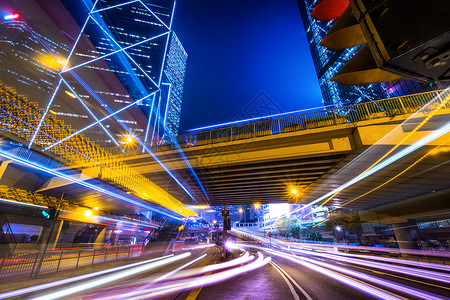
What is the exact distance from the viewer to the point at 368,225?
37281mm

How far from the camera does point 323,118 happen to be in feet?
42.0

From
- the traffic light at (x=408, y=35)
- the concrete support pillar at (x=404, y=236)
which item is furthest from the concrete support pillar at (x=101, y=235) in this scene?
the concrete support pillar at (x=404, y=236)

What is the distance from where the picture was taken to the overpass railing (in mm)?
11303

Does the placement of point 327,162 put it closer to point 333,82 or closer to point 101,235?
point 101,235

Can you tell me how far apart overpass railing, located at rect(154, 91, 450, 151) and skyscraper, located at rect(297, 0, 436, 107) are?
103ft

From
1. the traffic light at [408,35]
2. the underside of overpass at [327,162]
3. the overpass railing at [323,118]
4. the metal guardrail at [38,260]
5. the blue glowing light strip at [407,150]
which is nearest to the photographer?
the traffic light at [408,35]

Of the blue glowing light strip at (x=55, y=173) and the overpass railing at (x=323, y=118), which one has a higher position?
the overpass railing at (x=323, y=118)

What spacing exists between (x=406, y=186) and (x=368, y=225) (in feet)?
90.9

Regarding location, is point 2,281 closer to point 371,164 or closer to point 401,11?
point 401,11

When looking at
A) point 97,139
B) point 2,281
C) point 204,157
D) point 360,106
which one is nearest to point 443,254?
point 360,106

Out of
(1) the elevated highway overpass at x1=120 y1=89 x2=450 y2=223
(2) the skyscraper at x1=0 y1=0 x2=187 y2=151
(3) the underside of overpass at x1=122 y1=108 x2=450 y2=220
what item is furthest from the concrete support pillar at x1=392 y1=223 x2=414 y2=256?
(2) the skyscraper at x1=0 y1=0 x2=187 y2=151

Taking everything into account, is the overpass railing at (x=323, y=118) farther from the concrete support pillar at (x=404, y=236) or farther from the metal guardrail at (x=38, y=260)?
the concrete support pillar at (x=404, y=236)

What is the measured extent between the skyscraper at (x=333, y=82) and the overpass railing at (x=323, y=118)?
3150 cm

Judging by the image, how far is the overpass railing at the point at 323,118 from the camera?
11.3m
